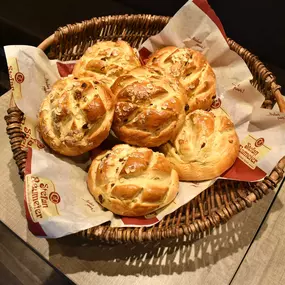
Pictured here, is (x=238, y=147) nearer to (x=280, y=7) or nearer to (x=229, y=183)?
(x=229, y=183)

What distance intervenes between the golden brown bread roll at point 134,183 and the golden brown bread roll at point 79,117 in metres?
0.10

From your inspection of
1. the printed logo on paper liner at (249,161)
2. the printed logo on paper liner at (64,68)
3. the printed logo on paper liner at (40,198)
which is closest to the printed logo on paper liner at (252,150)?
the printed logo on paper liner at (249,161)

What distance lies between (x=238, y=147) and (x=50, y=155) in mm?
634

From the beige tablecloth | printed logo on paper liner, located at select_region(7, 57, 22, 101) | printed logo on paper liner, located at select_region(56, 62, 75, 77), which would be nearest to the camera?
the beige tablecloth

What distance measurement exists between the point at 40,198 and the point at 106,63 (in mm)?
578

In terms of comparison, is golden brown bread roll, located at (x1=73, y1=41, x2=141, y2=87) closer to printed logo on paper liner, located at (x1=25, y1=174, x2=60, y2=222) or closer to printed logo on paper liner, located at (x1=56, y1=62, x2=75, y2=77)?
printed logo on paper liner, located at (x1=56, y1=62, x2=75, y2=77)

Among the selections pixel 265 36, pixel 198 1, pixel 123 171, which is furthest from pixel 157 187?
pixel 265 36

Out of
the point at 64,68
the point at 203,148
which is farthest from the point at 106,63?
the point at 203,148

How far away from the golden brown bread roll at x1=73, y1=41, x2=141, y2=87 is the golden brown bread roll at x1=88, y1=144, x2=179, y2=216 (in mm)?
340

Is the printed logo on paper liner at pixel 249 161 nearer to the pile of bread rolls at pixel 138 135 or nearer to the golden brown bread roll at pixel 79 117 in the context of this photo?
the pile of bread rolls at pixel 138 135

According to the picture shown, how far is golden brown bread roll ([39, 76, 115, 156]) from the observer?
42.5 inches

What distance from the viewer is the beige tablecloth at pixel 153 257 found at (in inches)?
42.4

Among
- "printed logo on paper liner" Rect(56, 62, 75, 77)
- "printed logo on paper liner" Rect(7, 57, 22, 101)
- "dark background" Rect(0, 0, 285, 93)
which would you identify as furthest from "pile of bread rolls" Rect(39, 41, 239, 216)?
"dark background" Rect(0, 0, 285, 93)

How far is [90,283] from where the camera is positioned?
1062 mm
